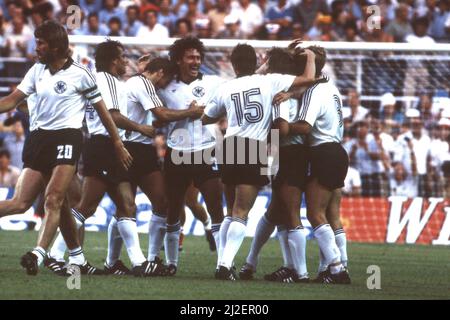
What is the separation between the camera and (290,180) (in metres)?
10.9

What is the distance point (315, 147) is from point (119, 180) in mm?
1897

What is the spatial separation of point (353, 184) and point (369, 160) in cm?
53

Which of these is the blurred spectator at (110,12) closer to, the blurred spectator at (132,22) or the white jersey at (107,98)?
the blurred spectator at (132,22)

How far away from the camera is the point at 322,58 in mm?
11211

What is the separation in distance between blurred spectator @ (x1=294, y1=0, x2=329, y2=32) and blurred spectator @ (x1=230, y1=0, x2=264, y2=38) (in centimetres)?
75

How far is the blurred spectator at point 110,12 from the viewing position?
22.8m

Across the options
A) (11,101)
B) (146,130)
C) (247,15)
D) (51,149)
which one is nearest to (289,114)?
(146,130)

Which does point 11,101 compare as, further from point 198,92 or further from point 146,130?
point 198,92

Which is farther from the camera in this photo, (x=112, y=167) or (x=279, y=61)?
(x=279, y=61)

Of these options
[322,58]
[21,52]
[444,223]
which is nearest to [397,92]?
[444,223]

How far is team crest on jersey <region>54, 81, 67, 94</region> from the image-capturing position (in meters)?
10.4

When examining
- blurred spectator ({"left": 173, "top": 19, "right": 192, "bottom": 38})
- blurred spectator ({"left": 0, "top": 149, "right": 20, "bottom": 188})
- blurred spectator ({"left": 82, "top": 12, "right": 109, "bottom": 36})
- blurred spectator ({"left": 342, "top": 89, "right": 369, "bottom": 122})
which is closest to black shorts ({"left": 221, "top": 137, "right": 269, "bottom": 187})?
blurred spectator ({"left": 342, "top": 89, "right": 369, "bottom": 122})

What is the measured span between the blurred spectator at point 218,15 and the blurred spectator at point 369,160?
4.07m
